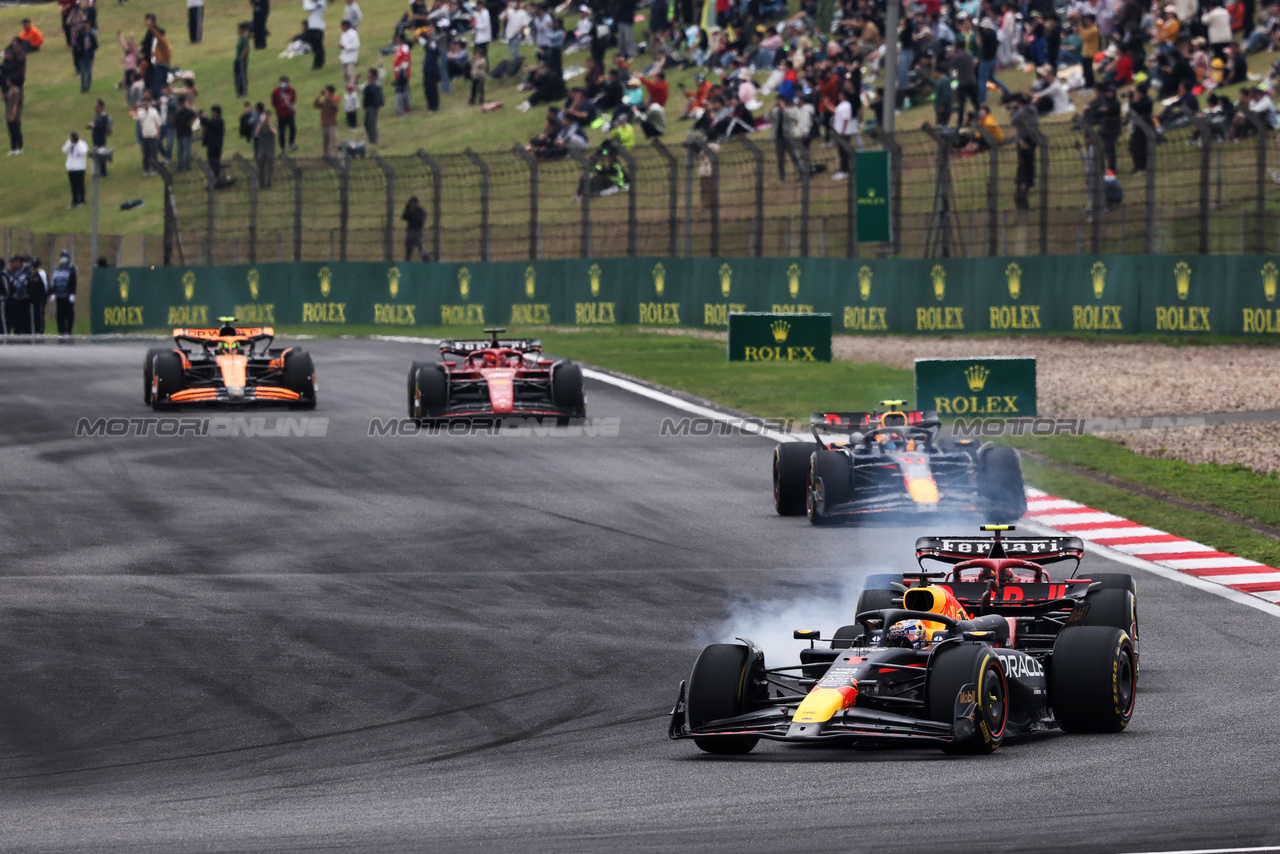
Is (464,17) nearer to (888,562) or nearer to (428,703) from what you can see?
(888,562)

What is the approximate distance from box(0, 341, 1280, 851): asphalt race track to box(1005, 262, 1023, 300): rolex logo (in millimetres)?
12889

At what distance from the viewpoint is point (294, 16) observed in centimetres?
6266

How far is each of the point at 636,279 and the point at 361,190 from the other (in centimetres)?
645

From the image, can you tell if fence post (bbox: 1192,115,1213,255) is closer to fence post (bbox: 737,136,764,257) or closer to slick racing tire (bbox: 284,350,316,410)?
fence post (bbox: 737,136,764,257)

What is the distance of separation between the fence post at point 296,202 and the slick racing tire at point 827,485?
918 inches

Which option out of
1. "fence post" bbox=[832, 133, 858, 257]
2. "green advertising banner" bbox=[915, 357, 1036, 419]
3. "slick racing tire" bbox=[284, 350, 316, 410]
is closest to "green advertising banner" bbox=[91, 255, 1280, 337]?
"fence post" bbox=[832, 133, 858, 257]

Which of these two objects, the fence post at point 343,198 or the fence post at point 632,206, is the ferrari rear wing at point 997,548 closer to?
the fence post at point 632,206

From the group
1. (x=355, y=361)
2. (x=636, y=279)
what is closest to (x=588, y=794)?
(x=355, y=361)

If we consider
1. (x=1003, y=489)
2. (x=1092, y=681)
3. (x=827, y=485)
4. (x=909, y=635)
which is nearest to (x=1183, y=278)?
(x=1003, y=489)

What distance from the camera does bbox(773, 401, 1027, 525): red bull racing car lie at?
15883 millimetres

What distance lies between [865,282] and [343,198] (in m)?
11.2

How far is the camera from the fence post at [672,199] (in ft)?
111

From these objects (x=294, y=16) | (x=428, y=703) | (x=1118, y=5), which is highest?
(x=294, y=16)

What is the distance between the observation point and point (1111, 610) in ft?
33.3
